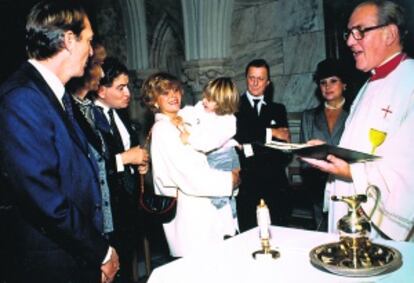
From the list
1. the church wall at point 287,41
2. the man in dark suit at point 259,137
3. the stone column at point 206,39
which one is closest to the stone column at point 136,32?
the stone column at point 206,39

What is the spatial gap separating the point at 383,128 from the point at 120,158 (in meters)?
1.75

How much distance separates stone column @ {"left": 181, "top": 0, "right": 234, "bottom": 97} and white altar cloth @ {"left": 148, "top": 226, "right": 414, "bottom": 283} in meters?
3.93

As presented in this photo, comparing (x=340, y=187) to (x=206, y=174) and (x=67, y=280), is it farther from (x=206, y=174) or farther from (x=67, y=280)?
(x=67, y=280)

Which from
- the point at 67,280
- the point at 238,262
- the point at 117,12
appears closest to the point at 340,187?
the point at 238,262

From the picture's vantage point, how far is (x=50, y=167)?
1852mm

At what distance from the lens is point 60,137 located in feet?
6.27

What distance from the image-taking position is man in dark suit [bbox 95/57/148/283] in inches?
119

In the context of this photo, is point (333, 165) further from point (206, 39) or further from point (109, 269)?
point (206, 39)

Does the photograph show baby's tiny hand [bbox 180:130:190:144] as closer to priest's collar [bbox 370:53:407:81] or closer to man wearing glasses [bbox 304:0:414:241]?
man wearing glasses [bbox 304:0:414:241]

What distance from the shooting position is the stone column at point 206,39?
5.86m

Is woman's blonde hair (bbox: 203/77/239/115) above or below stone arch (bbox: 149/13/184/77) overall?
below

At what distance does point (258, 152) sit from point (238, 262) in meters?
2.52

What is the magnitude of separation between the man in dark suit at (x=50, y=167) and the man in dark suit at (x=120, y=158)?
0.87 meters

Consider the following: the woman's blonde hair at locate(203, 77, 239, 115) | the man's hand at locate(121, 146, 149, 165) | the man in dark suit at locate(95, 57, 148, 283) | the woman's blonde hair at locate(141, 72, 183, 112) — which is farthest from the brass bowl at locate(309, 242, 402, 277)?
the woman's blonde hair at locate(203, 77, 239, 115)
